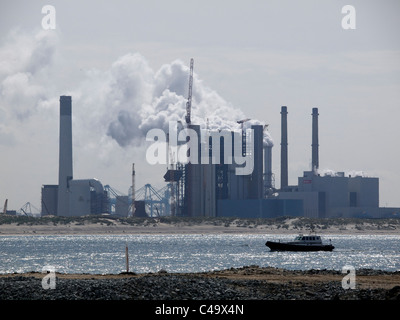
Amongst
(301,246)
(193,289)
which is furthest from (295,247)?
(193,289)

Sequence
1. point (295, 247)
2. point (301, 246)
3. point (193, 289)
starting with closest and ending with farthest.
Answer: point (193, 289) < point (295, 247) < point (301, 246)

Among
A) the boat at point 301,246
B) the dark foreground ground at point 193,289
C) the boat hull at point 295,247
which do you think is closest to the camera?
the dark foreground ground at point 193,289

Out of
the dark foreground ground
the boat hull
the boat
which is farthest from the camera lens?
the boat

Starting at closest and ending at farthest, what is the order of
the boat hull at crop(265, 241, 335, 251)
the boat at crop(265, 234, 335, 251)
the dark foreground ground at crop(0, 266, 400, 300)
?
the dark foreground ground at crop(0, 266, 400, 300) → the boat hull at crop(265, 241, 335, 251) → the boat at crop(265, 234, 335, 251)

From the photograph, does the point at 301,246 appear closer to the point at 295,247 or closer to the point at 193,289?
the point at 295,247

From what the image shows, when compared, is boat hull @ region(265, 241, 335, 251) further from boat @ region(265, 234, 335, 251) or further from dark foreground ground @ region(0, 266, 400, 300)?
dark foreground ground @ region(0, 266, 400, 300)

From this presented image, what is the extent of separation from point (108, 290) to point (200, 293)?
3.50 metres

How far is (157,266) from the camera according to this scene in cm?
7912

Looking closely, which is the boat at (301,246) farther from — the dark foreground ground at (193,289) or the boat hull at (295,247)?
the dark foreground ground at (193,289)

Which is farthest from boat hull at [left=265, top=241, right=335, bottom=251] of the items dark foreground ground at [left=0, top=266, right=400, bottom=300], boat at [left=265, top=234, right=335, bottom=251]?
dark foreground ground at [left=0, top=266, right=400, bottom=300]

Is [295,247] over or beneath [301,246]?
beneath

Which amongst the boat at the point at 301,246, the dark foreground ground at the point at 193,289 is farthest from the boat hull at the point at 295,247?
the dark foreground ground at the point at 193,289
